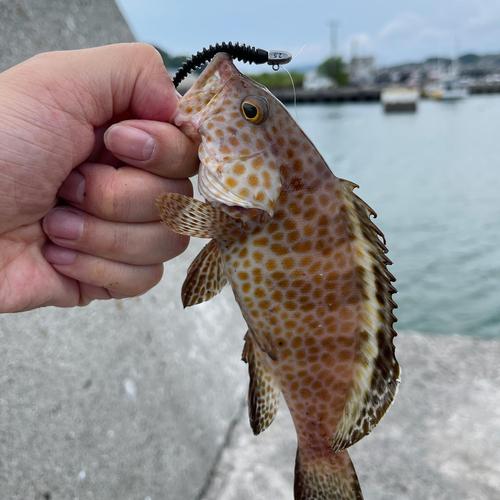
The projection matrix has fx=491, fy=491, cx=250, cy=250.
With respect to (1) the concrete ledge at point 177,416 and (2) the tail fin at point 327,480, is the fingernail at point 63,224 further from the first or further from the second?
(2) the tail fin at point 327,480

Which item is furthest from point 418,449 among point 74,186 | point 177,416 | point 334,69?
point 334,69

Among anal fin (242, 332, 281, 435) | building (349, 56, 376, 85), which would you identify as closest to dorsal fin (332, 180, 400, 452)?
anal fin (242, 332, 281, 435)

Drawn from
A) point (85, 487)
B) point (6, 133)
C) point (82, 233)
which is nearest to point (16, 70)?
point (6, 133)

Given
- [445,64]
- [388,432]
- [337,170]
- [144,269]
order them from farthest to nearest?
[445,64] → [337,170] → [388,432] → [144,269]

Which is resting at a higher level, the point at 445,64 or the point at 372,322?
the point at 372,322

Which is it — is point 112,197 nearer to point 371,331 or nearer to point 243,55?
point 243,55

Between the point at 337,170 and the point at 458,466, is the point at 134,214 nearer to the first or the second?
the point at 458,466

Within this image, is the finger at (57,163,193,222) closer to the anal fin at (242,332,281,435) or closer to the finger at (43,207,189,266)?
the finger at (43,207,189,266)
